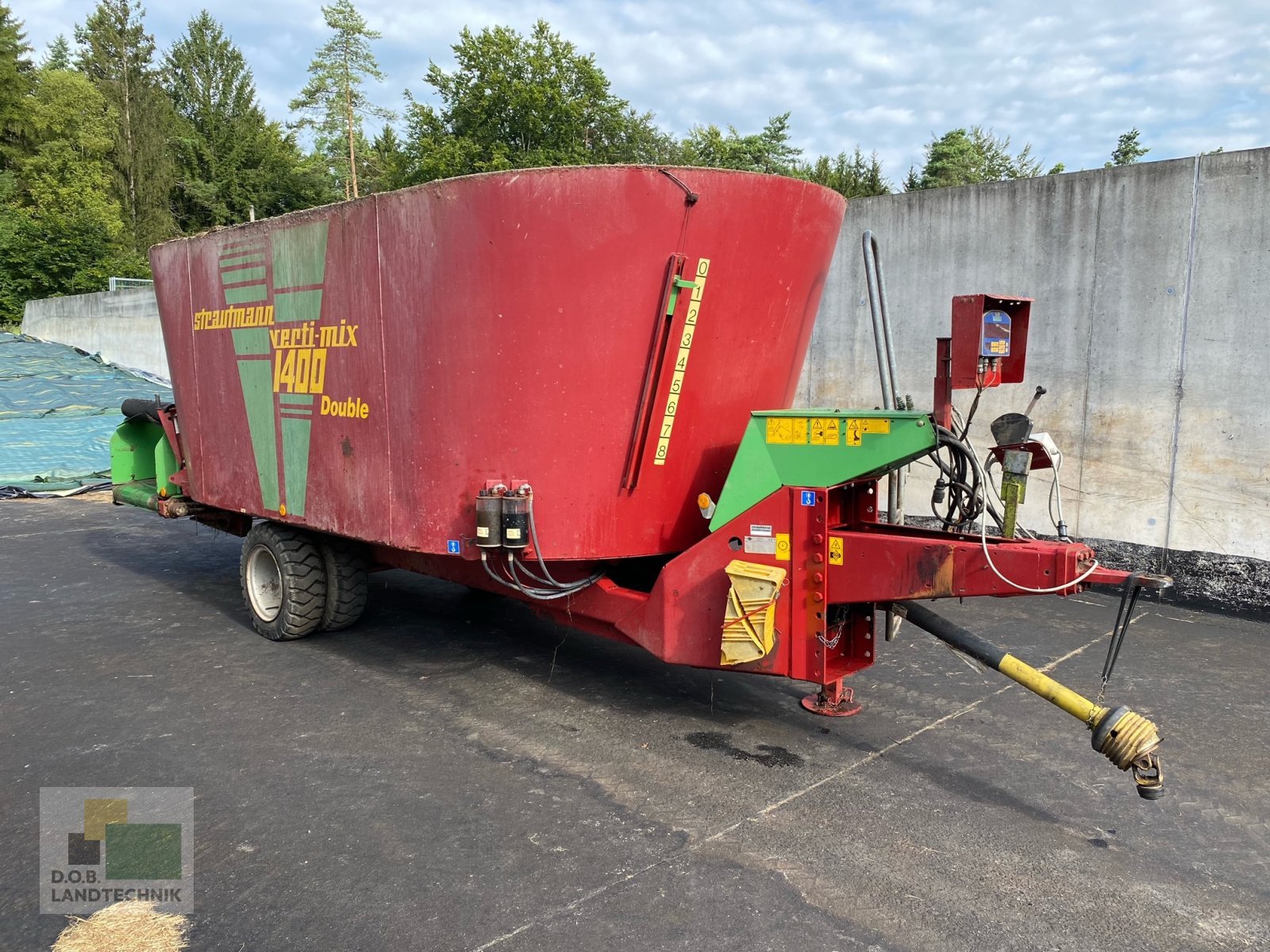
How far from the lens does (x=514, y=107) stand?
126 ft

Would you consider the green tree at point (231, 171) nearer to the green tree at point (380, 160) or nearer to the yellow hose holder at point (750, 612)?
the green tree at point (380, 160)

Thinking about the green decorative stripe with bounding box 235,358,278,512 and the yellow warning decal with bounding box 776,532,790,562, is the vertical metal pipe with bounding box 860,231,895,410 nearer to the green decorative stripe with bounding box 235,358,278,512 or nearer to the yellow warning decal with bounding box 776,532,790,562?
the yellow warning decal with bounding box 776,532,790,562

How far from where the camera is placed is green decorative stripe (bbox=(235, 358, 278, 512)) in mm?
5449

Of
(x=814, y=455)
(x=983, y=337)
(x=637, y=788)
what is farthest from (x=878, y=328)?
(x=637, y=788)

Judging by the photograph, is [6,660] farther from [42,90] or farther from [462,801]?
[42,90]

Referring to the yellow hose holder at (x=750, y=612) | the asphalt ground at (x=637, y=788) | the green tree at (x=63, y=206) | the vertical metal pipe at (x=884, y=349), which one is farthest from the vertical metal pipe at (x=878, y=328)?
the green tree at (x=63, y=206)

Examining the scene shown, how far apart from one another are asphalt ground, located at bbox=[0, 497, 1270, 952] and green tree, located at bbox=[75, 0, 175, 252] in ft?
134

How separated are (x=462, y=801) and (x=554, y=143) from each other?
39575mm

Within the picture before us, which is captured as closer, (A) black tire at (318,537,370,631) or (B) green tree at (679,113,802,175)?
(A) black tire at (318,537,370,631)

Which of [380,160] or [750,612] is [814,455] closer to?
[750,612]

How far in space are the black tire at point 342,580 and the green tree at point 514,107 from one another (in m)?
34.6

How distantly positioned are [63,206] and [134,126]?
601 cm

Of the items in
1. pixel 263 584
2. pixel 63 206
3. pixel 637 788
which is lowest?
pixel 637 788

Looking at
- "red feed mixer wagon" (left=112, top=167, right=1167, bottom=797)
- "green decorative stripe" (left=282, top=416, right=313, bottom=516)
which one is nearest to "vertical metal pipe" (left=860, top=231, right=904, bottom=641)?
"red feed mixer wagon" (left=112, top=167, right=1167, bottom=797)
